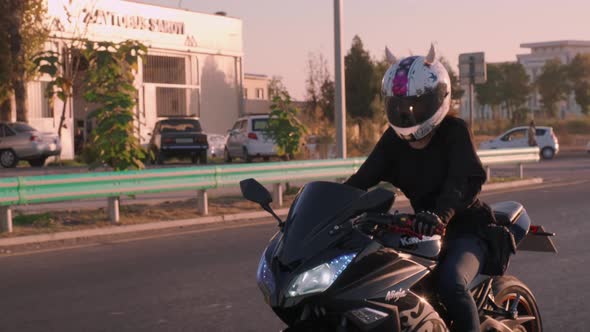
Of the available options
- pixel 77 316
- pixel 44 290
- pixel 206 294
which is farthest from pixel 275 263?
pixel 44 290

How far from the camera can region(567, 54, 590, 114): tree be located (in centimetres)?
7606

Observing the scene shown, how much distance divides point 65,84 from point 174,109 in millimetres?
13426

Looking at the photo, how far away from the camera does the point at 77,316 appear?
25.3ft

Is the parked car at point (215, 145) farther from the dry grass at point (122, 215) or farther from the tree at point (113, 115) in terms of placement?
the tree at point (113, 115)

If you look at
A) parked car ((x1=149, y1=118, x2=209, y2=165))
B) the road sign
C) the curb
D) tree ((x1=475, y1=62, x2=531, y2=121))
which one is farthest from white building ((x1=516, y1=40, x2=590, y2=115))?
the curb

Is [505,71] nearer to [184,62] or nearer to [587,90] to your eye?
[587,90]

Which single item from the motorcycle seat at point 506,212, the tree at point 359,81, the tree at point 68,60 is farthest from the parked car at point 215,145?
the motorcycle seat at point 506,212

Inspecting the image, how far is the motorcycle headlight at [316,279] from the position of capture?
4004 millimetres

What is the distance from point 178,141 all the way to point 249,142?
7.99 feet

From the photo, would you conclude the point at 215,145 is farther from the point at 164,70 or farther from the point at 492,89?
the point at 492,89

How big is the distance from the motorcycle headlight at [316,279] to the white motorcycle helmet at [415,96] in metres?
0.97

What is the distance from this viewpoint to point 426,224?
4.22m

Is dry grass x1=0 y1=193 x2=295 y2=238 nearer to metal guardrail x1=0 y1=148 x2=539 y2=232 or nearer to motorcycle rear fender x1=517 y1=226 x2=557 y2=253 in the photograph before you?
metal guardrail x1=0 y1=148 x2=539 y2=232

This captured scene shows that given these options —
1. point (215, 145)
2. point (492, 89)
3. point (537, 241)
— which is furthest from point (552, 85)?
point (537, 241)
